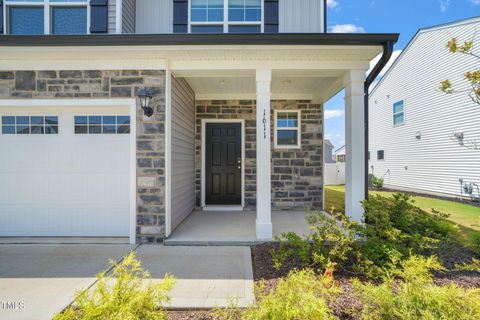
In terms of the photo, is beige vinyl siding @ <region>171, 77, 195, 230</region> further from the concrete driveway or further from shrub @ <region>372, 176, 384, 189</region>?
shrub @ <region>372, 176, 384, 189</region>

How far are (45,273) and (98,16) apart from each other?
429cm

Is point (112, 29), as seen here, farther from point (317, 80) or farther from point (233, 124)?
point (317, 80)

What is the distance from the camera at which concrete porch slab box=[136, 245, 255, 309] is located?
2.42m

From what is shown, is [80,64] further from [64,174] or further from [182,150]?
[182,150]

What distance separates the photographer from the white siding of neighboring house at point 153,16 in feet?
17.5

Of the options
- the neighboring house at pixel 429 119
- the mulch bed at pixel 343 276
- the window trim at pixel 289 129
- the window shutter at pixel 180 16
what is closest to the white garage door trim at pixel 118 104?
the mulch bed at pixel 343 276

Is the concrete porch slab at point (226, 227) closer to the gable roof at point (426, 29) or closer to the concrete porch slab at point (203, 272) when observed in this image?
the concrete porch slab at point (203, 272)

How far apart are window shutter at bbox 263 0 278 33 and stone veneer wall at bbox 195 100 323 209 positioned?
163 cm

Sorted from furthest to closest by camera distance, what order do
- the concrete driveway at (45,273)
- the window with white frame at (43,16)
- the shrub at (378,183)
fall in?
the shrub at (378,183), the window with white frame at (43,16), the concrete driveway at (45,273)

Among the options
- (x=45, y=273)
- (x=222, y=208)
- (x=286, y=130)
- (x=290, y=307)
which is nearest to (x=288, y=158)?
(x=286, y=130)

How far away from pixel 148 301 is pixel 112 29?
475 centimetres

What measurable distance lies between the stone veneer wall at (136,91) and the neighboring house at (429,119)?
8.60m

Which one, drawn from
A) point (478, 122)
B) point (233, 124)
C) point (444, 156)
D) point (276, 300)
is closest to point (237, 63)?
point (233, 124)

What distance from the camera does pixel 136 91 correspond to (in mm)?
3965
